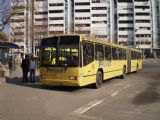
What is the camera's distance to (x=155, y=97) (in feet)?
47.1

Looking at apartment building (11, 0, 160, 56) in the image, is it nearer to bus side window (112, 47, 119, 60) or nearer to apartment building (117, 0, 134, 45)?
apartment building (117, 0, 134, 45)

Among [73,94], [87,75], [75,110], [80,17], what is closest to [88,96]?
[73,94]

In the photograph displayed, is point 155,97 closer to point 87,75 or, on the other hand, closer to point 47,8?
point 87,75

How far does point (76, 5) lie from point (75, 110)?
114m

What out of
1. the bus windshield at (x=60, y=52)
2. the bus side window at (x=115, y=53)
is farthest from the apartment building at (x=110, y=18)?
the bus windshield at (x=60, y=52)

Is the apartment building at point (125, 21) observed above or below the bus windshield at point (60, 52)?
above

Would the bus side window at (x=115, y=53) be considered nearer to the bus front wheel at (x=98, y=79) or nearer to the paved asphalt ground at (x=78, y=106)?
the bus front wheel at (x=98, y=79)

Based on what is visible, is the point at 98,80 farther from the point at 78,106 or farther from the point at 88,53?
the point at 78,106

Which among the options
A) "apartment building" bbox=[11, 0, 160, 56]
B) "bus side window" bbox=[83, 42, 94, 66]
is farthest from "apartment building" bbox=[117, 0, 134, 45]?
"bus side window" bbox=[83, 42, 94, 66]

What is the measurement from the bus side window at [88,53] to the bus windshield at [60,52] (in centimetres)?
50

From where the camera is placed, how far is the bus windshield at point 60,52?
15883 mm

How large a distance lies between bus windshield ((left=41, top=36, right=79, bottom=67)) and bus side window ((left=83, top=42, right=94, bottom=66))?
0.50 m

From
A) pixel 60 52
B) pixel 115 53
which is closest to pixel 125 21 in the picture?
pixel 115 53

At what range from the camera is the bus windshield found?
52.1 feet
